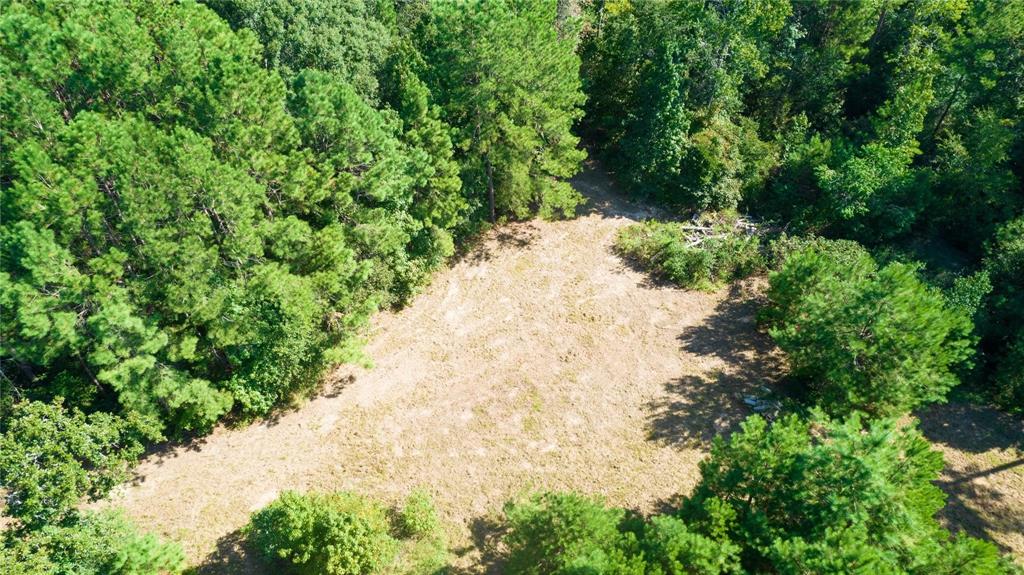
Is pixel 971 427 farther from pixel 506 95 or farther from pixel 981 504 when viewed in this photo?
pixel 506 95

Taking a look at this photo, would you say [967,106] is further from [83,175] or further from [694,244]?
[83,175]

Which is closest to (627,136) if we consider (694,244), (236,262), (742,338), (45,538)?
(694,244)

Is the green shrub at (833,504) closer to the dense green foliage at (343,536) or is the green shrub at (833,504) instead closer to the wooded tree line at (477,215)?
the wooded tree line at (477,215)

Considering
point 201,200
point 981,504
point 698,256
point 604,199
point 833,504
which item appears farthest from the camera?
point 604,199

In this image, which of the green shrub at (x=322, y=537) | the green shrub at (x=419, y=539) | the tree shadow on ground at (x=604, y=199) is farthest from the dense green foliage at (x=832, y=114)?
the green shrub at (x=322, y=537)

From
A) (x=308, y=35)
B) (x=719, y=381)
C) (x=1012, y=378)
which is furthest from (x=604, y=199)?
(x=1012, y=378)

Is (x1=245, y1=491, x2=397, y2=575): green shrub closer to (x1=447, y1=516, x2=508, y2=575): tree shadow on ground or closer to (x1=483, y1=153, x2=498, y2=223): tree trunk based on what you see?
(x1=447, y1=516, x2=508, y2=575): tree shadow on ground
